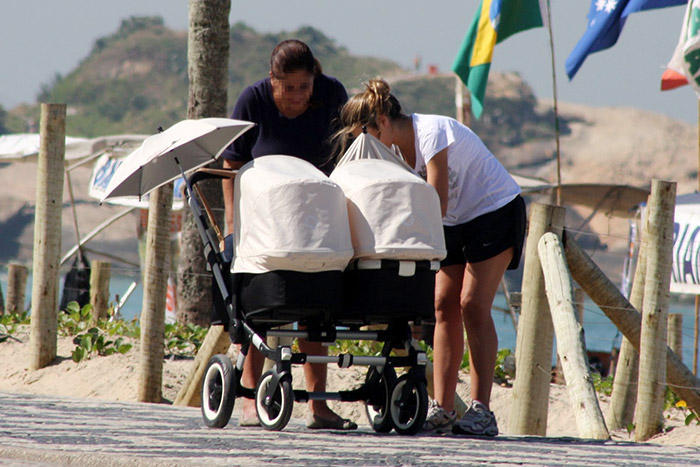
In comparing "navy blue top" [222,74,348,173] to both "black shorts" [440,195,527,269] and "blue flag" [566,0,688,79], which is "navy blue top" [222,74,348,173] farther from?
"blue flag" [566,0,688,79]

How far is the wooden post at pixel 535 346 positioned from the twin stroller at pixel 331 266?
4.22 feet

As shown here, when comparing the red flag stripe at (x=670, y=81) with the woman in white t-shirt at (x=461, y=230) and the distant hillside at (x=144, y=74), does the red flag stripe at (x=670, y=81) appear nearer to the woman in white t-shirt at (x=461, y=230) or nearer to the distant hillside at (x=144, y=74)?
the woman in white t-shirt at (x=461, y=230)

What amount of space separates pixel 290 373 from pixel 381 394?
51 centimetres

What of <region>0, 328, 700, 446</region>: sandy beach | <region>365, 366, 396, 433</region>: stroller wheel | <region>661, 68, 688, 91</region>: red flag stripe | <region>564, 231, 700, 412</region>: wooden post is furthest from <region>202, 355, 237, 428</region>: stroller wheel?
<region>661, 68, 688, 91</region>: red flag stripe

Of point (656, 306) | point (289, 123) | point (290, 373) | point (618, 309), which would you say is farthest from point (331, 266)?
point (618, 309)

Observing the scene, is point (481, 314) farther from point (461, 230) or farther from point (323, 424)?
point (323, 424)

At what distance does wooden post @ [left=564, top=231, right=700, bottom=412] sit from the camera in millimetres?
6102

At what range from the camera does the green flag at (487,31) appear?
12.8 meters

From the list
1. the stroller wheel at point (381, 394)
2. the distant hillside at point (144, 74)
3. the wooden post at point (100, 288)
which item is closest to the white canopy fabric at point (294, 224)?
the stroller wheel at point (381, 394)

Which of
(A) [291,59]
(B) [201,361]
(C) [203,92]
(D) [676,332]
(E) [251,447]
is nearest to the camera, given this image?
(E) [251,447]

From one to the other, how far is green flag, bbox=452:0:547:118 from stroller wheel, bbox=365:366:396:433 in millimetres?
7898

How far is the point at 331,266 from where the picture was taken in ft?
15.0

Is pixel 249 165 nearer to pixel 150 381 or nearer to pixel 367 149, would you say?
pixel 367 149

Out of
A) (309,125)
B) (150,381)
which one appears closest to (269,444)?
(309,125)
